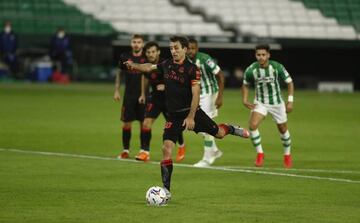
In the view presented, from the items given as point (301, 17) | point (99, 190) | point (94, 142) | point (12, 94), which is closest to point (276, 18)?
point (301, 17)

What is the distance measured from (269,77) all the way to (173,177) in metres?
3.20

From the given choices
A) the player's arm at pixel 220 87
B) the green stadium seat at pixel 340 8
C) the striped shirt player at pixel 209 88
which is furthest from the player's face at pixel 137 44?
the green stadium seat at pixel 340 8

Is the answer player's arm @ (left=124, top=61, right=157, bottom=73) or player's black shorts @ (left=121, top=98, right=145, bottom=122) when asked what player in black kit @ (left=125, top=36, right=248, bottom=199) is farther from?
player's black shorts @ (left=121, top=98, right=145, bottom=122)

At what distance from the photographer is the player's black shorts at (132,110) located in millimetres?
19078

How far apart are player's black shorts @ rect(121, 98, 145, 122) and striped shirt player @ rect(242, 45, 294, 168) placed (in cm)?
205

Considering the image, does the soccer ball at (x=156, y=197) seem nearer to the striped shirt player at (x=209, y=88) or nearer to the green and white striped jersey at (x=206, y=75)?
the striped shirt player at (x=209, y=88)

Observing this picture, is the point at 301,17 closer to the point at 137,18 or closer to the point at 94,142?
the point at 137,18

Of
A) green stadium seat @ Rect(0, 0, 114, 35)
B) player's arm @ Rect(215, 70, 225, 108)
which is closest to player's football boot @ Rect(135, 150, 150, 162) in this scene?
player's arm @ Rect(215, 70, 225, 108)

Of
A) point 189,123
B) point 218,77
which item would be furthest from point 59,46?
point 189,123

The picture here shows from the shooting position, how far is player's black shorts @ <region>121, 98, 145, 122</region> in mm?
19078

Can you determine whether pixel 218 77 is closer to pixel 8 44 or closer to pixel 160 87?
pixel 160 87

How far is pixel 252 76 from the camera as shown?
18031 mm

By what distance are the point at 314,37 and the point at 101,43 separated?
921cm

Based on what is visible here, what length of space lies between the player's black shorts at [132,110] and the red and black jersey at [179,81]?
5460mm
